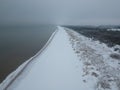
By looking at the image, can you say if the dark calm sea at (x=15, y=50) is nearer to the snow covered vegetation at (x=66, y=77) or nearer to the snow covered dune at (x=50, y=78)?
the snow covered vegetation at (x=66, y=77)

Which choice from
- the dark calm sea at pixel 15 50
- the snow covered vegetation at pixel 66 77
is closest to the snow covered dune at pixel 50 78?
the snow covered vegetation at pixel 66 77

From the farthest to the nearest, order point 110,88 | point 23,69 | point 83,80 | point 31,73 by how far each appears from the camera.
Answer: point 23,69, point 31,73, point 83,80, point 110,88

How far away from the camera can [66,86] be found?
29.9 feet

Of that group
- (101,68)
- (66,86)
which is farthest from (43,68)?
(101,68)

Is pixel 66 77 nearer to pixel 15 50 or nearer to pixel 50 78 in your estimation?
pixel 50 78

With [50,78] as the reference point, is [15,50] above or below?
below

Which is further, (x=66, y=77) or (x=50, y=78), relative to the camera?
(x=66, y=77)

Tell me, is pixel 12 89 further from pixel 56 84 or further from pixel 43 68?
pixel 43 68

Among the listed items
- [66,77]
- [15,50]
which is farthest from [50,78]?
[15,50]

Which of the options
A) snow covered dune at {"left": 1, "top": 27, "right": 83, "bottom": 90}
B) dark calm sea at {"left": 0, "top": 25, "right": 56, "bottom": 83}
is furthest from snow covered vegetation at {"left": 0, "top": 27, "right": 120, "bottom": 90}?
dark calm sea at {"left": 0, "top": 25, "right": 56, "bottom": 83}

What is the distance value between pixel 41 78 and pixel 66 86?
214 centimetres

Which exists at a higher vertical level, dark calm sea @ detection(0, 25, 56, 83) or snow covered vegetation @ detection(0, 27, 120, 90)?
snow covered vegetation @ detection(0, 27, 120, 90)

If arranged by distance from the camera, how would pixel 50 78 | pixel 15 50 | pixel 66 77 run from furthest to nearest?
1. pixel 15 50
2. pixel 66 77
3. pixel 50 78

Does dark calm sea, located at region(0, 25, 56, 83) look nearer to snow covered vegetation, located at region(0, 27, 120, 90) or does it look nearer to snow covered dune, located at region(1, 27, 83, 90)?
snow covered vegetation, located at region(0, 27, 120, 90)
